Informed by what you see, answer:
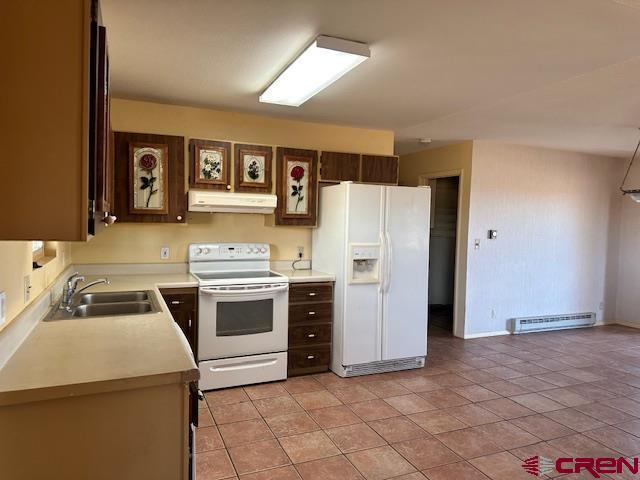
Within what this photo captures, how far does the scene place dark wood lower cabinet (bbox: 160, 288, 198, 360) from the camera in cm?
334

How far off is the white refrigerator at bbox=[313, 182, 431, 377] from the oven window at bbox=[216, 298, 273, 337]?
0.67 meters

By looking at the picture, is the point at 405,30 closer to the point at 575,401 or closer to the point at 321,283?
the point at 321,283

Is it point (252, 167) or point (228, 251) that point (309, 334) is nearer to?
point (228, 251)

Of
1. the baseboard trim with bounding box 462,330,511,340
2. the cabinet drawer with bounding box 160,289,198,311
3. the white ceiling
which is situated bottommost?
the baseboard trim with bounding box 462,330,511,340

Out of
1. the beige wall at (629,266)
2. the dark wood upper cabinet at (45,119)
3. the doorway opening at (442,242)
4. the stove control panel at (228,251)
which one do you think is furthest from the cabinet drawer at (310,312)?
the beige wall at (629,266)

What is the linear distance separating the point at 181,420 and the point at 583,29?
2568mm

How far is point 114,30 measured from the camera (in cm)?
232

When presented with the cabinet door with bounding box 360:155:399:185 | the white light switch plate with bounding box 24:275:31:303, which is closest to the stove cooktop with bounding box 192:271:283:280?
the cabinet door with bounding box 360:155:399:185

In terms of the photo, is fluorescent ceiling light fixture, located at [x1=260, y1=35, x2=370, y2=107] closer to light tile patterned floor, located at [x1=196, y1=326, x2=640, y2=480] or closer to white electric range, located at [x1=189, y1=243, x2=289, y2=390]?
white electric range, located at [x1=189, y1=243, x2=289, y2=390]

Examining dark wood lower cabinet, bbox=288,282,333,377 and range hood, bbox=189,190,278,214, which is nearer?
range hood, bbox=189,190,278,214

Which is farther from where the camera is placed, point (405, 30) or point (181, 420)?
point (405, 30)

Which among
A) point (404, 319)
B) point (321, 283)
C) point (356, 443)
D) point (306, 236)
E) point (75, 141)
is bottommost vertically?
point (356, 443)

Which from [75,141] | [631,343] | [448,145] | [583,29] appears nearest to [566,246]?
[631,343]

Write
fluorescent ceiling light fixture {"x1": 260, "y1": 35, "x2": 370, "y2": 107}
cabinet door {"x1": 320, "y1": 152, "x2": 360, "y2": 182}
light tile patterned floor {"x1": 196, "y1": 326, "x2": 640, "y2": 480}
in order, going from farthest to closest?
cabinet door {"x1": 320, "y1": 152, "x2": 360, "y2": 182}
light tile patterned floor {"x1": 196, "y1": 326, "x2": 640, "y2": 480}
fluorescent ceiling light fixture {"x1": 260, "y1": 35, "x2": 370, "y2": 107}
